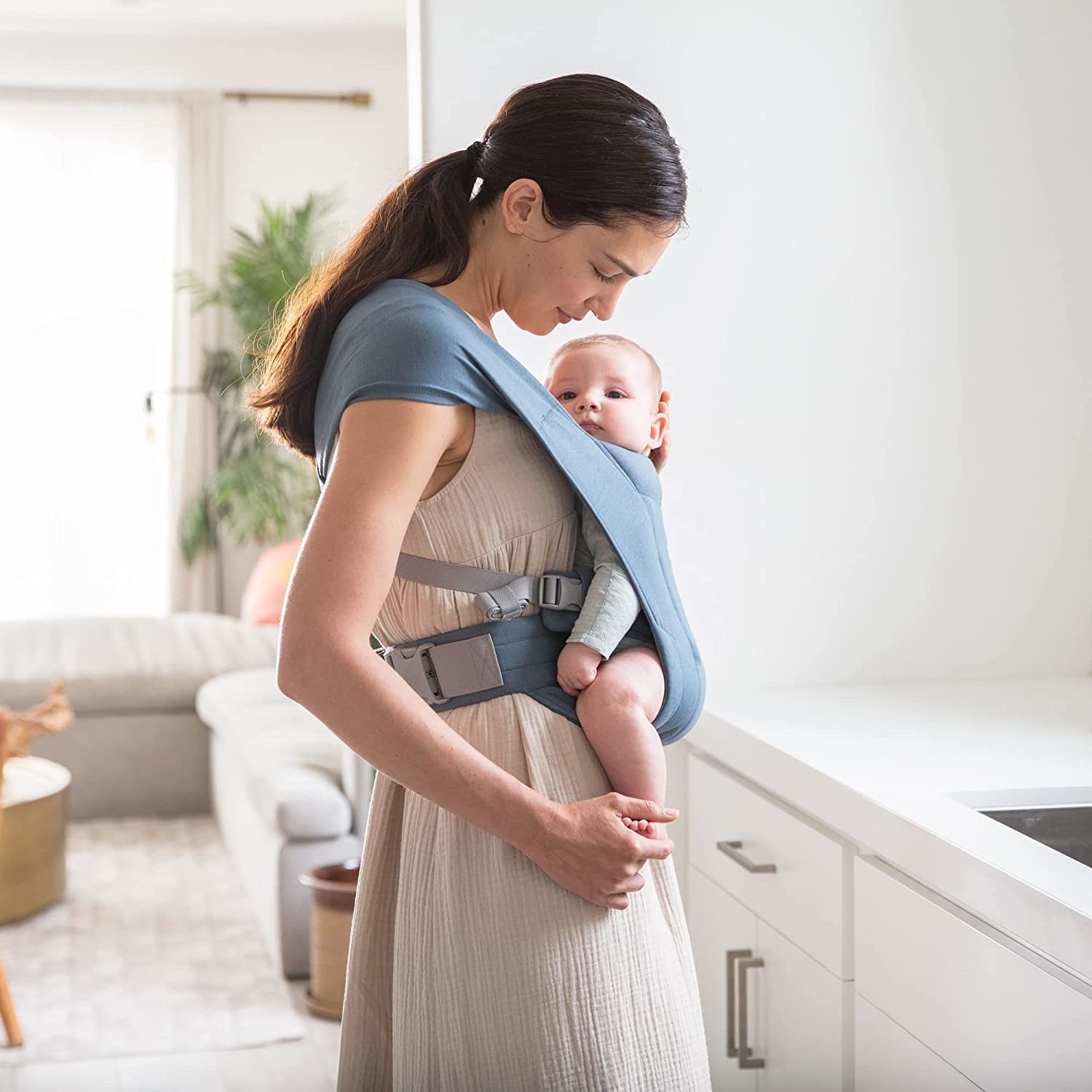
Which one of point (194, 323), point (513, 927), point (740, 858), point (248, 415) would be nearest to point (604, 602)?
point (513, 927)

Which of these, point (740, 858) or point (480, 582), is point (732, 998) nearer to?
point (740, 858)

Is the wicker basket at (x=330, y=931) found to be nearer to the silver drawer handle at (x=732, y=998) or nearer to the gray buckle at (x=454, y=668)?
the silver drawer handle at (x=732, y=998)

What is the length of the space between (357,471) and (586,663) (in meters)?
0.26

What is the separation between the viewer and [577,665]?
3.52 ft

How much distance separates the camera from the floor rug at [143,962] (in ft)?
8.93

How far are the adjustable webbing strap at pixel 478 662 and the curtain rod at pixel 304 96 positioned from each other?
556 centimetres

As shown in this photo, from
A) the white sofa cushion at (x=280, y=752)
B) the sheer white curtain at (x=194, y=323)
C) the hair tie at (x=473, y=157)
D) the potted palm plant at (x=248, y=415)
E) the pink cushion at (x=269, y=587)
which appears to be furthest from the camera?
the sheer white curtain at (x=194, y=323)

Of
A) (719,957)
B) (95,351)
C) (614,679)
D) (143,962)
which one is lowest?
(143,962)

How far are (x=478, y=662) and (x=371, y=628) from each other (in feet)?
0.48

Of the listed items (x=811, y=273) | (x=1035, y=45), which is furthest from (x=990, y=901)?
(x=1035, y=45)

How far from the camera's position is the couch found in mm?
3670


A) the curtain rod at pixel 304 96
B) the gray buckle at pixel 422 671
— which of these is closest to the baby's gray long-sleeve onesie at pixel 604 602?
the gray buckle at pixel 422 671

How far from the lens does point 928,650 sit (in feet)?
6.64

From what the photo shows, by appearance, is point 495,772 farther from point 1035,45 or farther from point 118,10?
point 118,10
